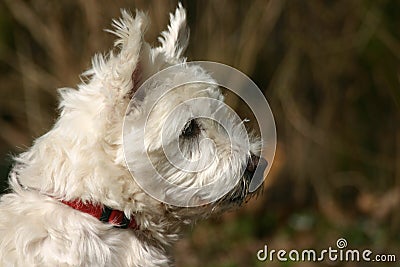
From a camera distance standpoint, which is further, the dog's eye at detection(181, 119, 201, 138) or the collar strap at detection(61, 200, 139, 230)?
the dog's eye at detection(181, 119, 201, 138)

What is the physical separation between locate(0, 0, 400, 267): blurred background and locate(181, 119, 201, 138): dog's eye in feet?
12.5

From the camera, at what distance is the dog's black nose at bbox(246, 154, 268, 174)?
150 inches

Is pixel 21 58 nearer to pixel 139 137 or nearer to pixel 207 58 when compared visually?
pixel 207 58

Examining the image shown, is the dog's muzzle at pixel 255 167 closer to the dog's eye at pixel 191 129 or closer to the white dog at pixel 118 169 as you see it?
the white dog at pixel 118 169

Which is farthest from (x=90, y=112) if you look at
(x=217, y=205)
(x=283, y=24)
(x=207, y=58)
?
(x=283, y=24)

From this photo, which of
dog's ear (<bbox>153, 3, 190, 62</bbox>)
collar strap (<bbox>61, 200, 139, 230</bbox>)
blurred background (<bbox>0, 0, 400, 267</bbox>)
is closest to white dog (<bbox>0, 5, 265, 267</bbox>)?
collar strap (<bbox>61, 200, 139, 230</bbox>)

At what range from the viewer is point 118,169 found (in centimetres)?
355

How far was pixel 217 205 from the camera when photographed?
151 inches

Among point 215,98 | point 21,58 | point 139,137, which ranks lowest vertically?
point 139,137

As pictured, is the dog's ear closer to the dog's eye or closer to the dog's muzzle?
the dog's eye

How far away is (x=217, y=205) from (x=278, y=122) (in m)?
4.85

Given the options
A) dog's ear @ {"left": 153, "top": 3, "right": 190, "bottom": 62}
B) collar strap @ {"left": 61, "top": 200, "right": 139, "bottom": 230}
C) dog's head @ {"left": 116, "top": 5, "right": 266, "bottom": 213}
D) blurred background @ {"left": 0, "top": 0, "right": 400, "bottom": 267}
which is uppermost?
blurred background @ {"left": 0, "top": 0, "right": 400, "bottom": 267}

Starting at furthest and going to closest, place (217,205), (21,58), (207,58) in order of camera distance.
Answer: (21,58), (207,58), (217,205)

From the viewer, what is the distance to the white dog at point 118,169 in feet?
11.3
